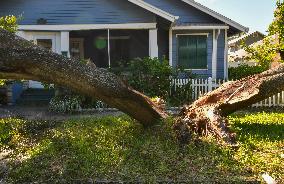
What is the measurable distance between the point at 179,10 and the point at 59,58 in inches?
494

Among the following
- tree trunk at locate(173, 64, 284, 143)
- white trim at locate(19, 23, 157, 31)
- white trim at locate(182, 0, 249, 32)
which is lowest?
tree trunk at locate(173, 64, 284, 143)

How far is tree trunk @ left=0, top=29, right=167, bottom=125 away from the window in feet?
34.7

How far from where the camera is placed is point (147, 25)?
1672 cm

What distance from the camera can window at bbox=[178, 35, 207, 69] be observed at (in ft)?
59.7

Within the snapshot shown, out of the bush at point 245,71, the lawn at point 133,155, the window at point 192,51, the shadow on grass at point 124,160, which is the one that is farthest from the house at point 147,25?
the shadow on grass at point 124,160

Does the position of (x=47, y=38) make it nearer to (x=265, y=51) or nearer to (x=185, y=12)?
(x=185, y=12)

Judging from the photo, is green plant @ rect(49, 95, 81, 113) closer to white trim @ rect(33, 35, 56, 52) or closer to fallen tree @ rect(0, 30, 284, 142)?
white trim @ rect(33, 35, 56, 52)

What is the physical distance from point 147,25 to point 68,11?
3.68 metres

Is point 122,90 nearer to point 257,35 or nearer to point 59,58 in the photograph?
point 59,58

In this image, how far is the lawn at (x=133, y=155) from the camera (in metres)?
5.99

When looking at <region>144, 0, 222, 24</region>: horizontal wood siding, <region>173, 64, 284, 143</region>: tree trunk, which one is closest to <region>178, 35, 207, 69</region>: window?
<region>144, 0, 222, 24</region>: horizontal wood siding

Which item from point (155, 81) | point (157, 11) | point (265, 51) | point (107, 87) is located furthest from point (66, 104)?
point (265, 51)

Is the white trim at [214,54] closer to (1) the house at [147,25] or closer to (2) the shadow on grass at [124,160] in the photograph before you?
(1) the house at [147,25]

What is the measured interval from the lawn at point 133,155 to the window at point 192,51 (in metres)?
9.45
